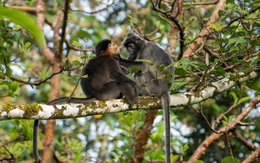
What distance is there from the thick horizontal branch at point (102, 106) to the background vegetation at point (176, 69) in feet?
0.25

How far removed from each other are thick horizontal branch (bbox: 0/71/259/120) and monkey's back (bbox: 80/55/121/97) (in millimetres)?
716

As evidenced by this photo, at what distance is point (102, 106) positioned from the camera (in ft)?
9.39

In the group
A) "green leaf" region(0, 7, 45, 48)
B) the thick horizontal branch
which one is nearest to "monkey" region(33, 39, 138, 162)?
the thick horizontal branch

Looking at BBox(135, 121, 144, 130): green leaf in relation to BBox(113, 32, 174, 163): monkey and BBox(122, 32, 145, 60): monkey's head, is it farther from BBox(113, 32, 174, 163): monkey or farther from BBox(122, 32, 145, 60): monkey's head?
BBox(122, 32, 145, 60): monkey's head

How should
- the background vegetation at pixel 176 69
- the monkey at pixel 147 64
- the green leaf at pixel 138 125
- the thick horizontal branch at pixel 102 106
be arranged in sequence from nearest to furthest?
the thick horizontal branch at pixel 102 106 → the background vegetation at pixel 176 69 → the monkey at pixel 147 64 → the green leaf at pixel 138 125

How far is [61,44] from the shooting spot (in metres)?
4.55

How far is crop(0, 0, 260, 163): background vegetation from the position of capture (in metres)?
3.04

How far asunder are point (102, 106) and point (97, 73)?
109cm

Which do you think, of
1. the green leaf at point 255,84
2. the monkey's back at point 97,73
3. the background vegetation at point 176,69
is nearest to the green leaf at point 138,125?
the background vegetation at point 176,69

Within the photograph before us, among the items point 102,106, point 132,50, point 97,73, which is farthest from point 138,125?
point 102,106

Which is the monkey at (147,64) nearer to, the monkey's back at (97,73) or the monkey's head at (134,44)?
the monkey's head at (134,44)

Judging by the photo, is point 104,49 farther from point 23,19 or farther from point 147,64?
point 23,19

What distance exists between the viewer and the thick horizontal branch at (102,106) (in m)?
2.40

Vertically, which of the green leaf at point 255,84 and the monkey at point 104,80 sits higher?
the monkey at point 104,80
